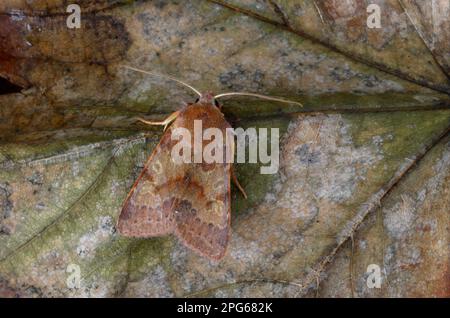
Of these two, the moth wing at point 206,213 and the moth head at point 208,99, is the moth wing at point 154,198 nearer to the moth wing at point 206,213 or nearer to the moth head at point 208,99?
the moth wing at point 206,213

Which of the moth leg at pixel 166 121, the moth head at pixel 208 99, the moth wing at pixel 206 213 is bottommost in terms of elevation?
the moth wing at pixel 206 213

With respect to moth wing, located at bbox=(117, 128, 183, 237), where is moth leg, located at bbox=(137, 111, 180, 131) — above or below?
above

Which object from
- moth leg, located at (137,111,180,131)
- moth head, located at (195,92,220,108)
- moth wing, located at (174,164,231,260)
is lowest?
moth wing, located at (174,164,231,260)

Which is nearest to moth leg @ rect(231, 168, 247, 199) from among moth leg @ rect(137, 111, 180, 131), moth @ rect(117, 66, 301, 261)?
moth @ rect(117, 66, 301, 261)

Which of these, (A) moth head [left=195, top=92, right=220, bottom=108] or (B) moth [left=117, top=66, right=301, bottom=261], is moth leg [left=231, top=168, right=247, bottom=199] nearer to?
(B) moth [left=117, top=66, right=301, bottom=261]

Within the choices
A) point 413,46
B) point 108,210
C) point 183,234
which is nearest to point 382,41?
point 413,46

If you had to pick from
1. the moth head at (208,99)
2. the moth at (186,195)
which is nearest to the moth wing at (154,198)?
the moth at (186,195)

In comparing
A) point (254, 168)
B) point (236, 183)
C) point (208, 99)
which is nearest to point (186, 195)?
point (236, 183)

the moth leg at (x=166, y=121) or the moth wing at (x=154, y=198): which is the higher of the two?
the moth leg at (x=166, y=121)
